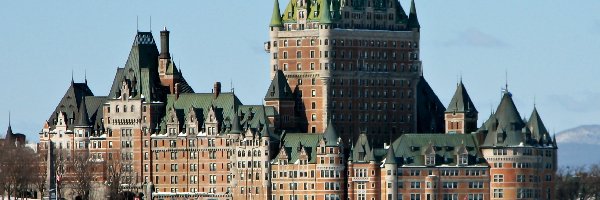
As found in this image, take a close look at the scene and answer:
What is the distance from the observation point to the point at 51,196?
172750 mm

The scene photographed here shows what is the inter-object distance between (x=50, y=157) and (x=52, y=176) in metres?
1.91

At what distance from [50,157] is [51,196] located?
288 cm

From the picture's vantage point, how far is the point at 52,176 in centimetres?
17400

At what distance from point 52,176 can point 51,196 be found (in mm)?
1906

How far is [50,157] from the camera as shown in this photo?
567ft
